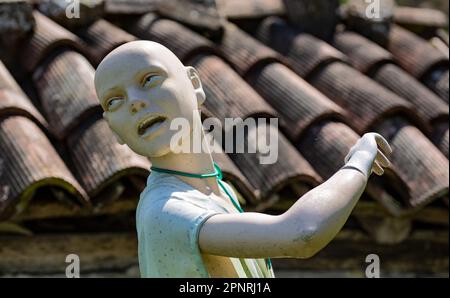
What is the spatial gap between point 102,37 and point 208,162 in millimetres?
2080

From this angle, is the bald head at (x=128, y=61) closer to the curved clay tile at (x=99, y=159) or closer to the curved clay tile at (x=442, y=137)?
A: the curved clay tile at (x=99, y=159)

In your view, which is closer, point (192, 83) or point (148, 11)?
point (192, 83)

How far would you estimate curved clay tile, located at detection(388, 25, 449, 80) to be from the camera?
211 inches

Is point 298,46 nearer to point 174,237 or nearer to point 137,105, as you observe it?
point 137,105

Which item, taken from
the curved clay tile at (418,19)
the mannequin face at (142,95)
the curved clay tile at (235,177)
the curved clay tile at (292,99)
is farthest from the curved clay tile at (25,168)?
the curved clay tile at (418,19)

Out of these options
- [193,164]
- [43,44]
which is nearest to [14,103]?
[43,44]

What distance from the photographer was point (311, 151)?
447 cm

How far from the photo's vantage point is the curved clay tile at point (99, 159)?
3906 millimetres

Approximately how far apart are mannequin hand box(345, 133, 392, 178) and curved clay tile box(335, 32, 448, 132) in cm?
223

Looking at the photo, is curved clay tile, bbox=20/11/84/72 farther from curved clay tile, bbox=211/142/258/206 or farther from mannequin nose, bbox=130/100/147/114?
mannequin nose, bbox=130/100/147/114

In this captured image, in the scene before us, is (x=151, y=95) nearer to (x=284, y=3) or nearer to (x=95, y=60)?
(x=95, y=60)
